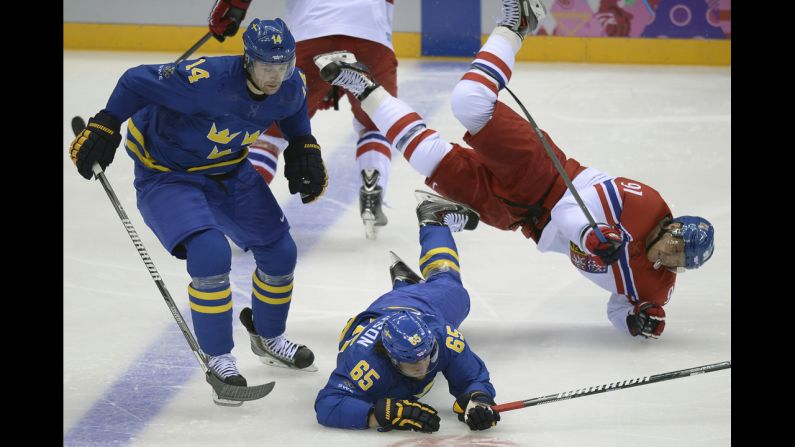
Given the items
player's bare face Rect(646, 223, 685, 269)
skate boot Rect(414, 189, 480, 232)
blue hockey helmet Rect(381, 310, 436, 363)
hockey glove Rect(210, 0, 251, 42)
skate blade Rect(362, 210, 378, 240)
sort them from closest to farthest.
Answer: blue hockey helmet Rect(381, 310, 436, 363)
player's bare face Rect(646, 223, 685, 269)
skate boot Rect(414, 189, 480, 232)
hockey glove Rect(210, 0, 251, 42)
skate blade Rect(362, 210, 378, 240)

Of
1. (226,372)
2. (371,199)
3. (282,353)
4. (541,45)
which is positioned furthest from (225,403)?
(541,45)

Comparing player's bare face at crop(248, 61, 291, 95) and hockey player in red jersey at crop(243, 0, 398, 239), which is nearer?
player's bare face at crop(248, 61, 291, 95)

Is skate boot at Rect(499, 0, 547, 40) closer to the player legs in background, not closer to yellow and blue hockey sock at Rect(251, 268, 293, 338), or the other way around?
the player legs in background

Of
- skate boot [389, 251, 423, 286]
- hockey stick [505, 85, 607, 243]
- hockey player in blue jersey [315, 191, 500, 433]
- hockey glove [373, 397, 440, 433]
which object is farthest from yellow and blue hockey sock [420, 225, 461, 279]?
hockey glove [373, 397, 440, 433]

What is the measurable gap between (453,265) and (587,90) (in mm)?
3977

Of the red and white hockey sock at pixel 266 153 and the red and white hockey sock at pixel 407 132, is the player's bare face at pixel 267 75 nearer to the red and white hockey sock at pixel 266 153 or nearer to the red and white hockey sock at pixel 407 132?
the red and white hockey sock at pixel 407 132

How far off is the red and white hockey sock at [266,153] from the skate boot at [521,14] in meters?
1.28

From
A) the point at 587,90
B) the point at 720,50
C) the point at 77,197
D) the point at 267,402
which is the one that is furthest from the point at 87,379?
the point at 720,50

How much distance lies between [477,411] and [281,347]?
804mm

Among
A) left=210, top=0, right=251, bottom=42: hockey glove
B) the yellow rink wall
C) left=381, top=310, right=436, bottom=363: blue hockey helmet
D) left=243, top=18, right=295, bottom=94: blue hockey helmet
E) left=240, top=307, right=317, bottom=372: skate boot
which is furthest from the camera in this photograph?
the yellow rink wall

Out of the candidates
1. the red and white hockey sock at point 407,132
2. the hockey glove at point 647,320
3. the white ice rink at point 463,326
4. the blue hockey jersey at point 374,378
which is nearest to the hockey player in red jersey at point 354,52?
the white ice rink at point 463,326

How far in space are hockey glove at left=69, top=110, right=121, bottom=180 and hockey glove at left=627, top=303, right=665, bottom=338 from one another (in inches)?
71.8

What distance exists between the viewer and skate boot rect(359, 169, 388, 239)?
5.20 m
